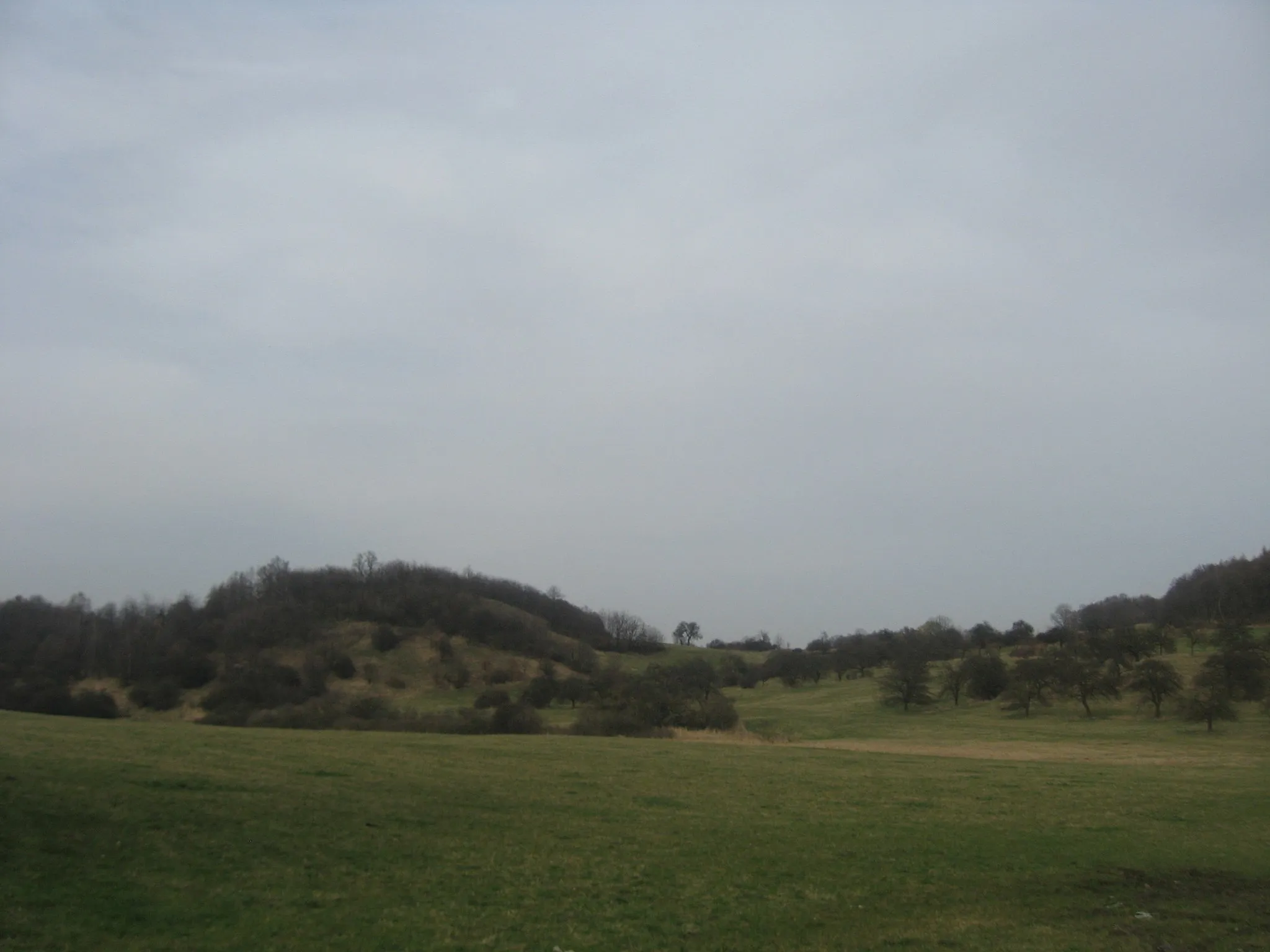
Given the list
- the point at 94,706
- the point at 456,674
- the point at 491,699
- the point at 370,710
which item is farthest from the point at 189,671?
the point at 491,699

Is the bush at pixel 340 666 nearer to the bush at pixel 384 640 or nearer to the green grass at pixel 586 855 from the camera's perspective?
the bush at pixel 384 640

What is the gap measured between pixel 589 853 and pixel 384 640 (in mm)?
84324

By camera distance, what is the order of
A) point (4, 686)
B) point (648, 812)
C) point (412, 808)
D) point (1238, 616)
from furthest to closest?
1. point (1238, 616)
2. point (4, 686)
3. point (648, 812)
4. point (412, 808)

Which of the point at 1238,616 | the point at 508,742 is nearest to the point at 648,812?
the point at 508,742

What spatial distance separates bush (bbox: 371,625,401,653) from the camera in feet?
307

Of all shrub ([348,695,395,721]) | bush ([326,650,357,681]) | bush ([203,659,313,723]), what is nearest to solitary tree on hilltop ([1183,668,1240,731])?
shrub ([348,695,395,721])

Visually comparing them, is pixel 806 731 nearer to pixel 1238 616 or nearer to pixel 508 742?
pixel 508 742

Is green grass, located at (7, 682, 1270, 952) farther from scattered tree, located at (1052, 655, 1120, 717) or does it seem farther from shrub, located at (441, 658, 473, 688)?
shrub, located at (441, 658, 473, 688)

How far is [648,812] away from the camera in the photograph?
1941cm

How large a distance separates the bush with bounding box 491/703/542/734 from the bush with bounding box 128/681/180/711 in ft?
128

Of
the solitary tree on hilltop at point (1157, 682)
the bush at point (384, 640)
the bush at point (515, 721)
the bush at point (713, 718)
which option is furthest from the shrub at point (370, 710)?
the solitary tree on hilltop at point (1157, 682)

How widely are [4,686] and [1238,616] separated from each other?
4750 inches

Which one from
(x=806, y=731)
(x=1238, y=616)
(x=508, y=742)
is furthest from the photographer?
(x=1238, y=616)

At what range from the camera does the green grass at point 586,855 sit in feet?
35.7
